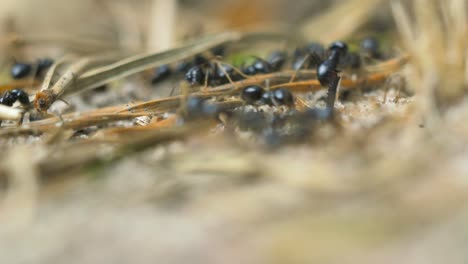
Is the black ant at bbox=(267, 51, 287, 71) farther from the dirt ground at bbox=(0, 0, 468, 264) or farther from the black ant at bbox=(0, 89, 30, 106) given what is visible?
the black ant at bbox=(0, 89, 30, 106)

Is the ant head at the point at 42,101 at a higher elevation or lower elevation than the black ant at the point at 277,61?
lower

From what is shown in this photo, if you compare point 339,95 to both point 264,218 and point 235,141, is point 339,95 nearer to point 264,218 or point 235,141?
point 235,141

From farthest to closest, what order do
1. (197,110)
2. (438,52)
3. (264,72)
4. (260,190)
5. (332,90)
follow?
(264,72) → (332,90) → (438,52) → (197,110) → (260,190)

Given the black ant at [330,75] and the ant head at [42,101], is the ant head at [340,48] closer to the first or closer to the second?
the black ant at [330,75]

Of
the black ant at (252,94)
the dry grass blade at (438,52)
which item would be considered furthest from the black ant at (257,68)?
the dry grass blade at (438,52)

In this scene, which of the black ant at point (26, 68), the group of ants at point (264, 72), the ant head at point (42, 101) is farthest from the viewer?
the black ant at point (26, 68)

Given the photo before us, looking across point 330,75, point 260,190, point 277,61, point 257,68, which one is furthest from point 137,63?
point 260,190

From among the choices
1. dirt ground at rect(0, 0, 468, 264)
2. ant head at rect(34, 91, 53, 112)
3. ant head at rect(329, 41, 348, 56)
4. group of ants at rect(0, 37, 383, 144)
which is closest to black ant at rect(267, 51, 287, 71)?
group of ants at rect(0, 37, 383, 144)

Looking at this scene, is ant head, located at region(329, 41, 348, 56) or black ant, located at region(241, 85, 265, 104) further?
ant head, located at region(329, 41, 348, 56)

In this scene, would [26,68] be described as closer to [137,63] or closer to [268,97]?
[137,63]
